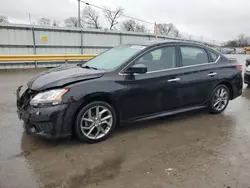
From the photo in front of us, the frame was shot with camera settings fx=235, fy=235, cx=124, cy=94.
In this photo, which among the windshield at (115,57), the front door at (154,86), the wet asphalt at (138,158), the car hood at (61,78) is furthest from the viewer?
the windshield at (115,57)

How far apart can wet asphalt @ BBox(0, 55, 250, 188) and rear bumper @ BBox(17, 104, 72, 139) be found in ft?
0.93

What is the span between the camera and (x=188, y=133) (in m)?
4.25

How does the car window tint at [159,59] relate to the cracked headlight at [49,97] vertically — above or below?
above

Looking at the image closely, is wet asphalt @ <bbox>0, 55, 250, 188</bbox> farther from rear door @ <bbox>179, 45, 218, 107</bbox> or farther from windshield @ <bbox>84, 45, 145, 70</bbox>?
windshield @ <bbox>84, 45, 145, 70</bbox>

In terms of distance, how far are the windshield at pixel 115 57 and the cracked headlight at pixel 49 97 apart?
103 centimetres

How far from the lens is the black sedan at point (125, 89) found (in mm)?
3424

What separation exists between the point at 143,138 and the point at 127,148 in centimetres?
47

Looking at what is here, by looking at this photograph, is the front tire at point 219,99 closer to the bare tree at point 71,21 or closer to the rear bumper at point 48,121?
the rear bumper at point 48,121

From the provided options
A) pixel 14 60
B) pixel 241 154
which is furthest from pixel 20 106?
pixel 14 60

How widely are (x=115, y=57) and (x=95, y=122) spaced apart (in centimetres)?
137

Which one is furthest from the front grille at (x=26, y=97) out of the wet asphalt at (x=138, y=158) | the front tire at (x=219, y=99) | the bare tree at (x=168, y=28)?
the bare tree at (x=168, y=28)

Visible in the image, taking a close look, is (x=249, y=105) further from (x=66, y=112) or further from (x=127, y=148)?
(x=66, y=112)

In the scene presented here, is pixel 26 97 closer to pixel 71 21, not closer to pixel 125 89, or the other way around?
pixel 125 89

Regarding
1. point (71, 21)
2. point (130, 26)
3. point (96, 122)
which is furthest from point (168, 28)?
point (96, 122)
